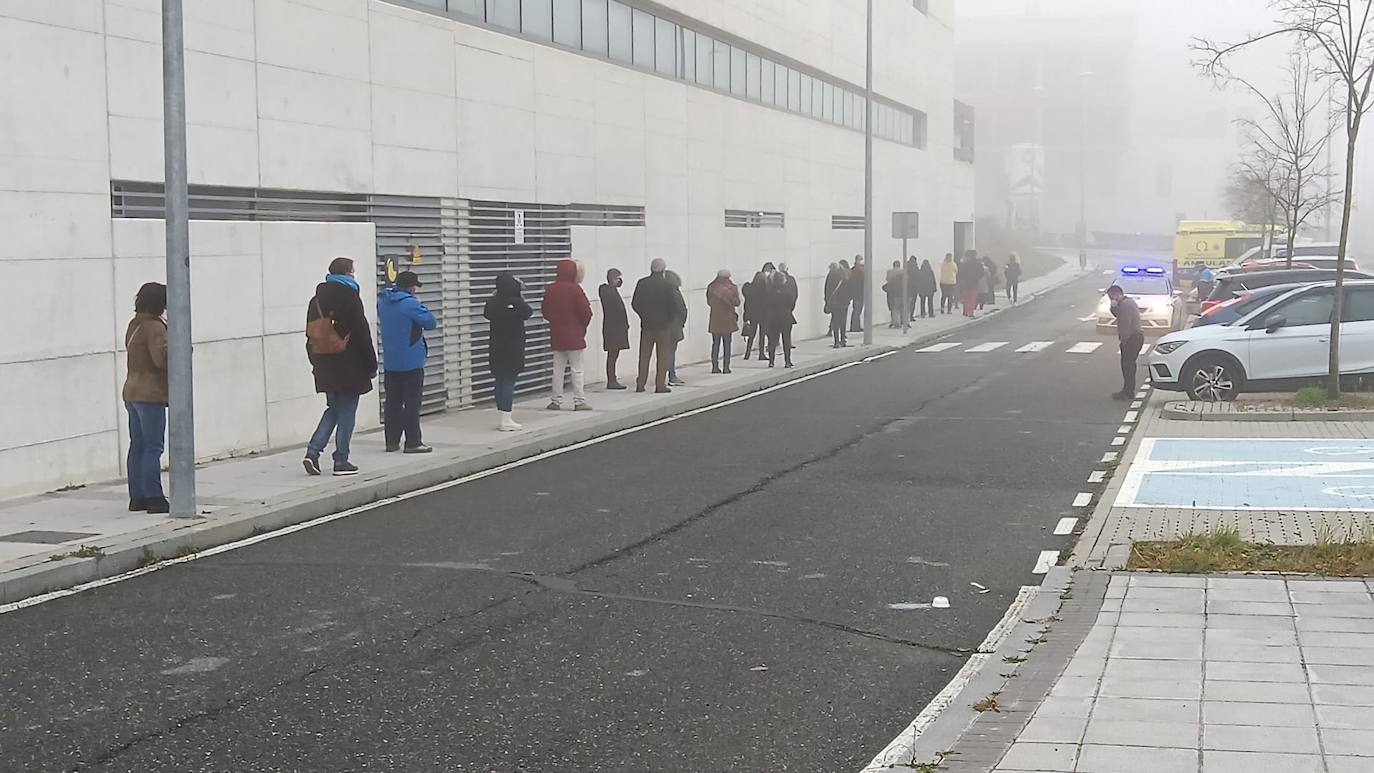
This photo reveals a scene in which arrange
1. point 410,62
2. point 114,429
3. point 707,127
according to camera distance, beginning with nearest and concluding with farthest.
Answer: point 114,429, point 410,62, point 707,127

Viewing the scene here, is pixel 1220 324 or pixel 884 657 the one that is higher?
pixel 1220 324

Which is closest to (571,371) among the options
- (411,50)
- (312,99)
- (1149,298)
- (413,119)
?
(413,119)

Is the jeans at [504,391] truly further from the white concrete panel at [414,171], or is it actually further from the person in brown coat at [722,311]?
the person in brown coat at [722,311]

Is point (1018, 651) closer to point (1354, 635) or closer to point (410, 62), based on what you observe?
point (1354, 635)

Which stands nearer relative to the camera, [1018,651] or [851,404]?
[1018,651]

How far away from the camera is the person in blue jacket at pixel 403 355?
14.5 m

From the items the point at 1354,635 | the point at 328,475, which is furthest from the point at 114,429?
the point at 1354,635

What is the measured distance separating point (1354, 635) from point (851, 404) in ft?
43.6

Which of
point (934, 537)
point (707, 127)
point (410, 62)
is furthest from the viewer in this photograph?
point (707, 127)

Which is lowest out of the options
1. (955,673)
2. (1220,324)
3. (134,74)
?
(955,673)

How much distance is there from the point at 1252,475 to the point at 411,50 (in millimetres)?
10507

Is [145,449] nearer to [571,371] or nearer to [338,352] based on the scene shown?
[338,352]

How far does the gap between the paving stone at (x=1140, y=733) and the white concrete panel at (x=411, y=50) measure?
13326mm

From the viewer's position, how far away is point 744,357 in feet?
97.0
